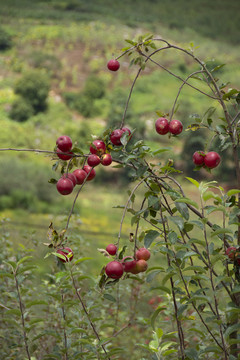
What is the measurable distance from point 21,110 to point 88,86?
0.73 meters

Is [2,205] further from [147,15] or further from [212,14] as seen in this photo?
[212,14]

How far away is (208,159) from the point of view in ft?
2.01

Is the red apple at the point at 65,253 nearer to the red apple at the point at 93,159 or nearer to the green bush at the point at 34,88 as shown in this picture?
the red apple at the point at 93,159

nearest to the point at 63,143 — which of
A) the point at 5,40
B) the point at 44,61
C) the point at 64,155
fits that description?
the point at 64,155

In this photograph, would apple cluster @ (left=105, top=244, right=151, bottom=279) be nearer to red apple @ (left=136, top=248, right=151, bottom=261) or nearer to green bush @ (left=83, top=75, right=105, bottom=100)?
red apple @ (left=136, top=248, right=151, bottom=261)

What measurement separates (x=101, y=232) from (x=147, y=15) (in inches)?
136

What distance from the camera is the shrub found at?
14.2 ft

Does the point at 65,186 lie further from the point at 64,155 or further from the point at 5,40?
the point at 5,40

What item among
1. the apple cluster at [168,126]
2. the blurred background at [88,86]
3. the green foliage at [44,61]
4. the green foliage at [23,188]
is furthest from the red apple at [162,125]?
the green foliage at [44,61]

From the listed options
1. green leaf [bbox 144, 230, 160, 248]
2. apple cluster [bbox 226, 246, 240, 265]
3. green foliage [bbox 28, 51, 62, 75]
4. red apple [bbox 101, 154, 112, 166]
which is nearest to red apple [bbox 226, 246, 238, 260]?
apple cluster [bbox 226, 246, 240, 265]

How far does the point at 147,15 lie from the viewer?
5688 millimetres

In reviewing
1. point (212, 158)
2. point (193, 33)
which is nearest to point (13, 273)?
point (212, 158)

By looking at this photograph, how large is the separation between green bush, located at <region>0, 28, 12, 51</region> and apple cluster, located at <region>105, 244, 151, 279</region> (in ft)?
15.5

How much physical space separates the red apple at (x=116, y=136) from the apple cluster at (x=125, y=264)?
142 millimetres
